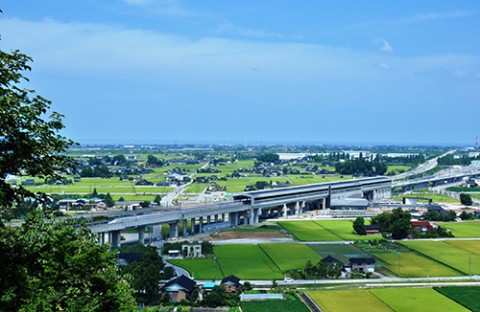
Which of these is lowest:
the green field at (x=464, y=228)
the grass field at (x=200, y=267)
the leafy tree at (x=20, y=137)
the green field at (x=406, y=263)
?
the grass field at (x=200, y=267)

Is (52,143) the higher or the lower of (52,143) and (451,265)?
the higher

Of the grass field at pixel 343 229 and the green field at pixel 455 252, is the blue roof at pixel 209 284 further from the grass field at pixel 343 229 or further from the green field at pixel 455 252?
the grass field at pixel 343 229

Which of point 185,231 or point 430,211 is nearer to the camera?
point 185,231

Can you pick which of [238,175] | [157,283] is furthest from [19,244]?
[238,175]

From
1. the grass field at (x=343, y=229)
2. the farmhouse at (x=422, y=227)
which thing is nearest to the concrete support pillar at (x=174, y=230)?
the grass field at (x=343, y=229)

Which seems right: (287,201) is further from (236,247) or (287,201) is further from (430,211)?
(236,247)

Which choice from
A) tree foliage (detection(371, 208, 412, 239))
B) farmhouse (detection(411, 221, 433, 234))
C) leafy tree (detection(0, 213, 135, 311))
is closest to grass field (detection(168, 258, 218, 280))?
tree foliage (detection(371, 208, 412, 239))
